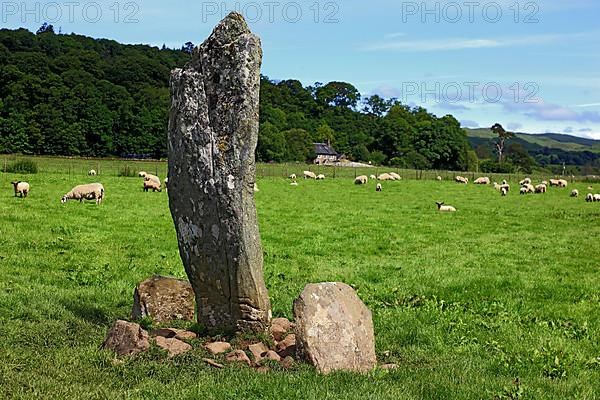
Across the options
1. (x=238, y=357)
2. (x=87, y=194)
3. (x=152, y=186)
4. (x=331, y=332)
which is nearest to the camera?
(x=331, y=332)

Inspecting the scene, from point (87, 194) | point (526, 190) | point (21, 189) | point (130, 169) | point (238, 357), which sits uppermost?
point (130, 169)

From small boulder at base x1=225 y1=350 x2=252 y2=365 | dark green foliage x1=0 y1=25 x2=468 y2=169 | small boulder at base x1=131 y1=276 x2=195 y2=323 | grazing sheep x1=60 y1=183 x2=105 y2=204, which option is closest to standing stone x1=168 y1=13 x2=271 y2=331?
small boulder at base x1=225 y1=350 x2=252 y2=365

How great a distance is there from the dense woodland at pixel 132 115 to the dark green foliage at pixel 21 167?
39698 mm

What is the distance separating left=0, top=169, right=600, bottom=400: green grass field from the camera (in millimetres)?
6875

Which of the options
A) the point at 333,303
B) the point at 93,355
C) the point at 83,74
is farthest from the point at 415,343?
the point at 83,74

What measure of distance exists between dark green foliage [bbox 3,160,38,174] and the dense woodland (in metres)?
39.7

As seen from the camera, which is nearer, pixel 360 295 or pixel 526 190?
pixel 360 295

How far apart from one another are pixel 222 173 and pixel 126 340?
7.65 feet

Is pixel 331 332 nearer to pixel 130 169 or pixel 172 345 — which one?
pixel 172 345

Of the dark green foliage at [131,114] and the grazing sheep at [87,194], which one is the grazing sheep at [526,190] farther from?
the dark green foliage at [131,114]

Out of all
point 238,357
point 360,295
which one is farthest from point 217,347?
point 360,295

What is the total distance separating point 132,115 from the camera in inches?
3760

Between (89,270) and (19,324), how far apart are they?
15.4 ft

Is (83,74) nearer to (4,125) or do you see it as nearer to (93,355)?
(4,125)
